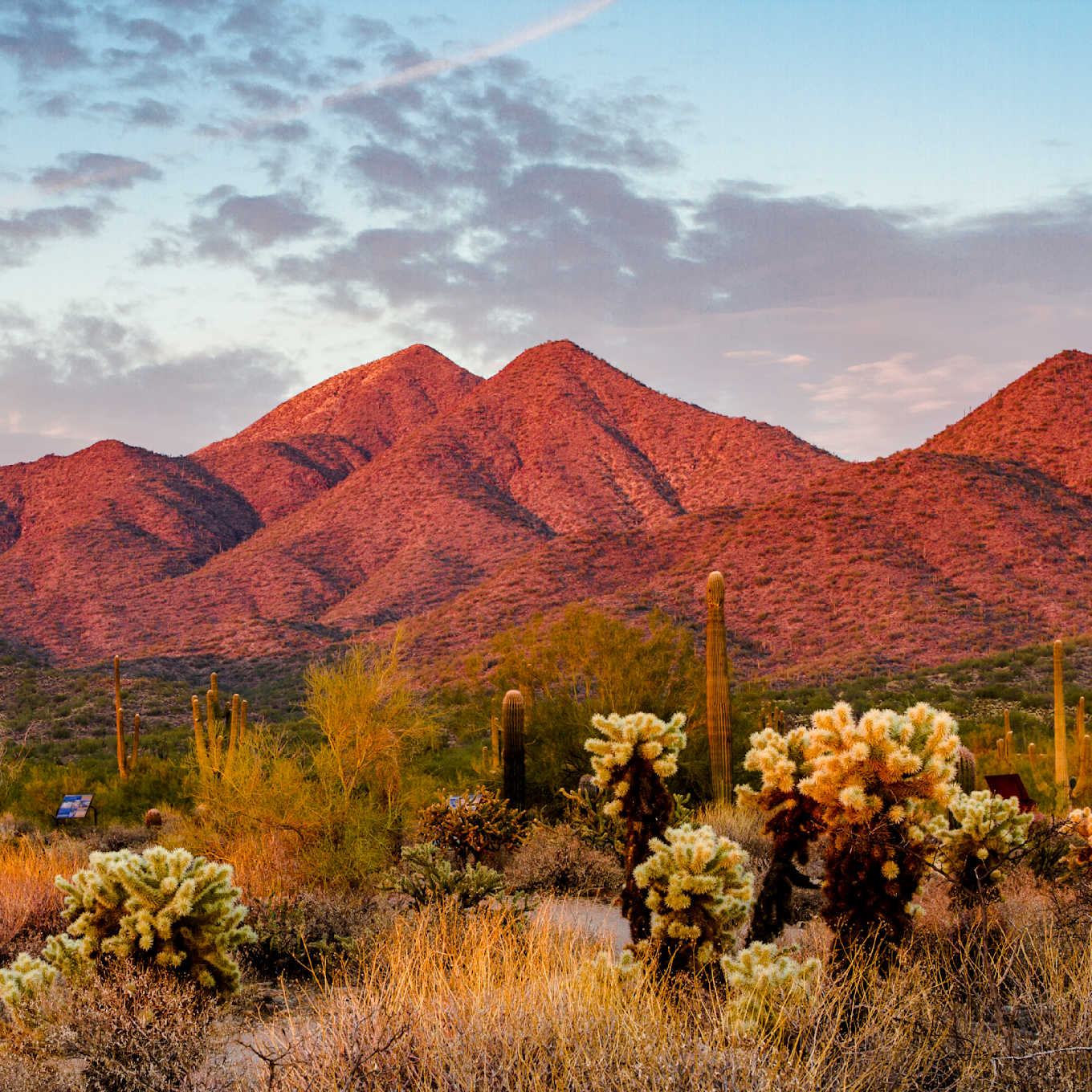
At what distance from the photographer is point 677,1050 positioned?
434 cm

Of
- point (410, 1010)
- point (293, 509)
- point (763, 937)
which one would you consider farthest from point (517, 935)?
point (293, 509)

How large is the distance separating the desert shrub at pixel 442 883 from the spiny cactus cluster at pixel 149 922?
6.30ft

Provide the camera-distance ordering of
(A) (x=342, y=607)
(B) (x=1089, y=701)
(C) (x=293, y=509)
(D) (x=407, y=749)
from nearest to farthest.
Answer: (D) (x=407, y=749)
(B) (x=1089, y=701)
(A) (x=342, y=607)
(C) (x=293, y=509)

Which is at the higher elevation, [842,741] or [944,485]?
[944,485]

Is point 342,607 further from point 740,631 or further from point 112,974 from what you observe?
point 112,974

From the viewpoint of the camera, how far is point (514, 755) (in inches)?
525

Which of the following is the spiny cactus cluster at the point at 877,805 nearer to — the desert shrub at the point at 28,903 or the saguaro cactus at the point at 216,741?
the desert shrub at the point at 28,903

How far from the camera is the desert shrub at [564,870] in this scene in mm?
10477

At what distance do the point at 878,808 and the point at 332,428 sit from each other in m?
82.2

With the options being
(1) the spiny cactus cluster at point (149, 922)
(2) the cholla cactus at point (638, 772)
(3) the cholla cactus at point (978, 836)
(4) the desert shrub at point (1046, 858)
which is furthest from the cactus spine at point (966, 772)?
(1) the spiny cactus cluster at point (149, 922)

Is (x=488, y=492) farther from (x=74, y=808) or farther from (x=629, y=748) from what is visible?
(x=629, y=748)

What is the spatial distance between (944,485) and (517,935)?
144ft

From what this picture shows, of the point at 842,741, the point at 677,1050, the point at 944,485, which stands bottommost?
the point at 677,1050

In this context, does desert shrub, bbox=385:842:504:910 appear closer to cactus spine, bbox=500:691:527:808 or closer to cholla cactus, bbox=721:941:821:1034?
cholla cactus, bbox=721:941:821:1034
